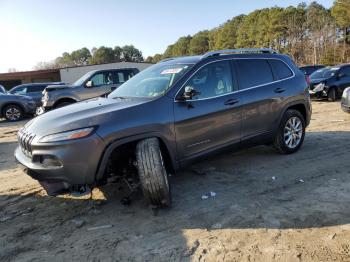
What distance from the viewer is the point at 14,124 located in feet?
47.2

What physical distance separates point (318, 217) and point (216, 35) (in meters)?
72.6

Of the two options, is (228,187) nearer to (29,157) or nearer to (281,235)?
(281,235)

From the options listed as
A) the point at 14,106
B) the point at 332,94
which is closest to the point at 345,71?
the point at 332,94

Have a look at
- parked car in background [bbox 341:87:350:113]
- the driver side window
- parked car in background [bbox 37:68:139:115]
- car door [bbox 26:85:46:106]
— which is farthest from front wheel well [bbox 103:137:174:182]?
car door [bbox 26:85:46:106]

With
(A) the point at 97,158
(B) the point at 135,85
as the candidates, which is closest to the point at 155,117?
(A) the point at 97,158

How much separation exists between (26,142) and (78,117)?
27.1 inches

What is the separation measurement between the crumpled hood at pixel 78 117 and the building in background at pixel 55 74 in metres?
35.4

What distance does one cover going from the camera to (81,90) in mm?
12828

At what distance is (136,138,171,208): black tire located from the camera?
4.07 meters

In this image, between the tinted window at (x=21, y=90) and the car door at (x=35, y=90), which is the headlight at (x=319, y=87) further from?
the tinted window at (x=21, y=90)

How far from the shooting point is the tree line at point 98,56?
85.1m

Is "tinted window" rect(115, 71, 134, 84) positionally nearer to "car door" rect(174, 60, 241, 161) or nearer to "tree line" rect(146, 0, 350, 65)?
"car door" rect(174, 60, 241, 161)

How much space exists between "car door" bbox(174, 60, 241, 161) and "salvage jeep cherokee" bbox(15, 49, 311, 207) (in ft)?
0.04

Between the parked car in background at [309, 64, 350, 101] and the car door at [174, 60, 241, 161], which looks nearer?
the car door at [174, 60, 241, 161]
